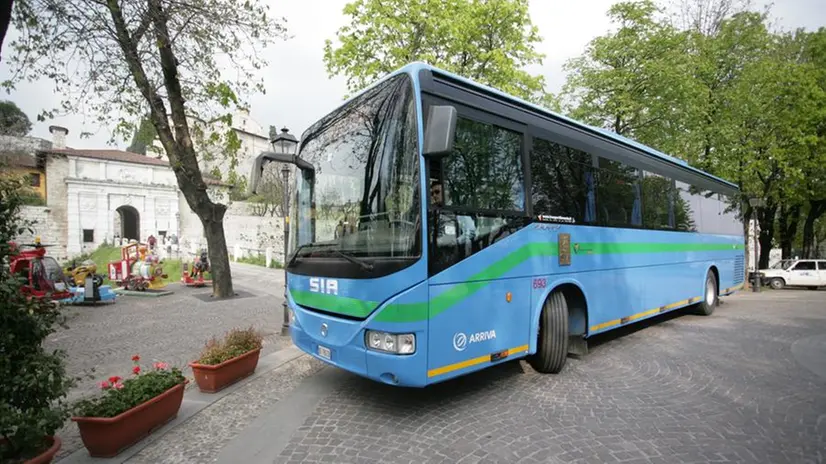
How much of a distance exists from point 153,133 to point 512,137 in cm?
1112

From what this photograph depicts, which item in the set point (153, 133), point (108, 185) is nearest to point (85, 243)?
point (108, 185)

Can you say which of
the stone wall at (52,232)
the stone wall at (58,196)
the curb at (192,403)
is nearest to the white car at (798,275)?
the curb at (192,403)

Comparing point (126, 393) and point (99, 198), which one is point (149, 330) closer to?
point (126, 393)

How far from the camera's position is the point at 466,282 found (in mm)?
4133

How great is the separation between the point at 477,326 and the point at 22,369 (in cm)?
365

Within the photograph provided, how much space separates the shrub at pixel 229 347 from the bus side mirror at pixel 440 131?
12.4ft

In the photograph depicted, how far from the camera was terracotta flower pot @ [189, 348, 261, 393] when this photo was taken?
5.09 meters

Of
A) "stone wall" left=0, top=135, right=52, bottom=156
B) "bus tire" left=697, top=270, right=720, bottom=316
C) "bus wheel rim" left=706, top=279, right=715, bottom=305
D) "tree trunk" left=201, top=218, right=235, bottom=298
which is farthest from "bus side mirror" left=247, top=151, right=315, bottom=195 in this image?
"stone wall" left=0, top=135, right=52, bottom=156

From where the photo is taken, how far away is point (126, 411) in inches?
144

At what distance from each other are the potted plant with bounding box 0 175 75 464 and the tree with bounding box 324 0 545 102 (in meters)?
12.4

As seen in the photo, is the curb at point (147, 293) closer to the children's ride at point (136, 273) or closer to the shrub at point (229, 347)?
the children's ride at point (136, 273)

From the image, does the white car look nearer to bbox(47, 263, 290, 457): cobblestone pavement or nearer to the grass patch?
bbox(47, 263, 290, 457): cobblestone pavement

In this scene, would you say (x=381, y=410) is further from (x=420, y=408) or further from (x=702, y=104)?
(x=702, y=104)

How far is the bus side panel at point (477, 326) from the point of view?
388cm
